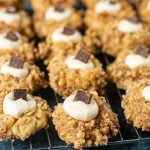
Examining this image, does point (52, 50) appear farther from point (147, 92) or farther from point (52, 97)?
point (147, 92)

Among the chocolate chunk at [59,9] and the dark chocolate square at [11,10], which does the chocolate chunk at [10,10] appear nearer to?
the dark chocolate square at [11,10]

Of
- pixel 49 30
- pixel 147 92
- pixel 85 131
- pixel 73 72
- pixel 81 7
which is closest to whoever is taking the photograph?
pixel 85 131

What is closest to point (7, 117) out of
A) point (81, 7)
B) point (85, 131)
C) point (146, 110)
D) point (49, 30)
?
point (85, 131)

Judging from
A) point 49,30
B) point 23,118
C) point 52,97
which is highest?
point 49,30

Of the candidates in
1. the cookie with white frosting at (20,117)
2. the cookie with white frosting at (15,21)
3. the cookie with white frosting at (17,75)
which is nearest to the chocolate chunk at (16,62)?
the cookie with white frosting at (17,75)

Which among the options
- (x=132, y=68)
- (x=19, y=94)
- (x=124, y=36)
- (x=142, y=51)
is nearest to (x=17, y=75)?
(x=19, y=94)

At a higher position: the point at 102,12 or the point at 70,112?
the point at 102,12

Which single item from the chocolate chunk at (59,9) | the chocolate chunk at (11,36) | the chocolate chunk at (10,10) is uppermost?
the chocolate chunk at (10,10)
